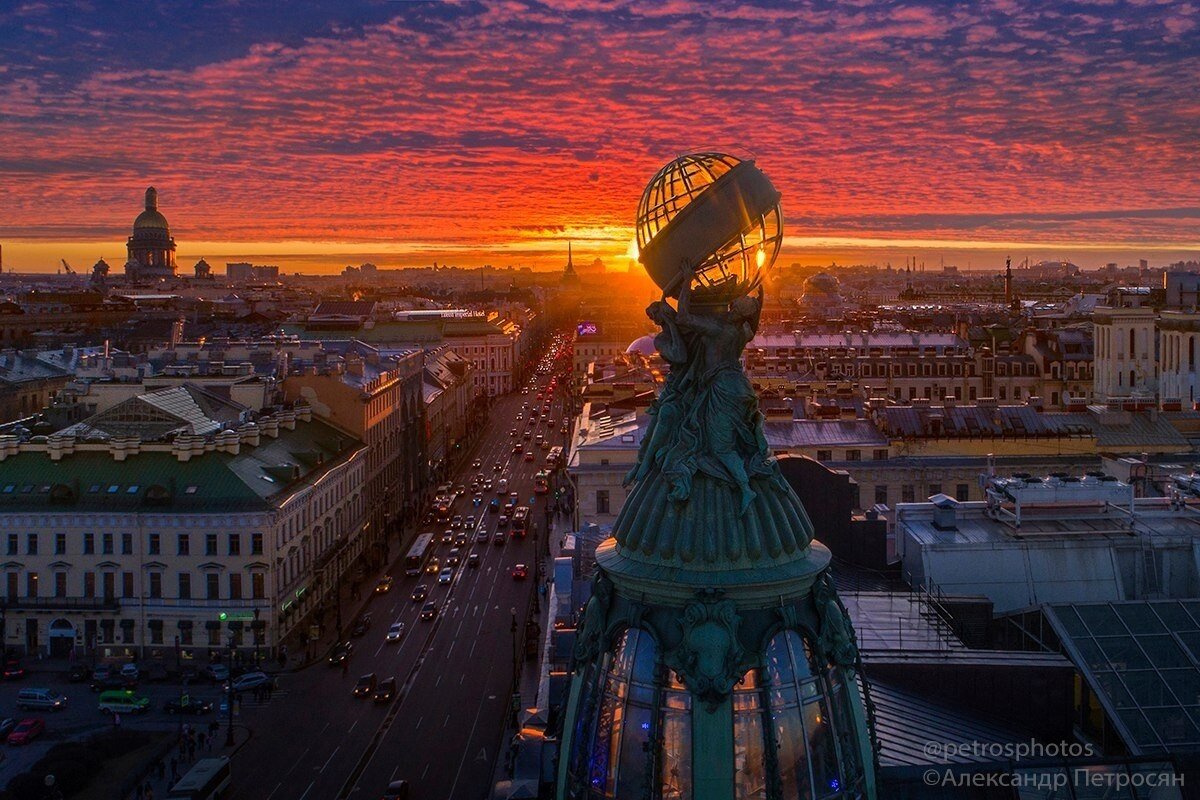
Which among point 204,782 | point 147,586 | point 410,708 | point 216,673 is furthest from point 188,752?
point 147,586

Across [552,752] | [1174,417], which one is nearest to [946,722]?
[552,752]

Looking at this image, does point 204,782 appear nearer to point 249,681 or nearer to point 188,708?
point 188,708

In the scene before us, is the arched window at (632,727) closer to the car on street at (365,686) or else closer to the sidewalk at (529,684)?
the sidewalk at (529,684)

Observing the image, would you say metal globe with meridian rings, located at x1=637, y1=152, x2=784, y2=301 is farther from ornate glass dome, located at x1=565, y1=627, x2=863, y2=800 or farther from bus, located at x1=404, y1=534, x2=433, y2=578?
bus, located at x1=404, y1=534, x2=433, y2=578

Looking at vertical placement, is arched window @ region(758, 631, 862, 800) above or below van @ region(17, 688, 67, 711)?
above

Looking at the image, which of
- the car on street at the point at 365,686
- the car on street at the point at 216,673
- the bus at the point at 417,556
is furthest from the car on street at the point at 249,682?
the bus at the point at 417,556

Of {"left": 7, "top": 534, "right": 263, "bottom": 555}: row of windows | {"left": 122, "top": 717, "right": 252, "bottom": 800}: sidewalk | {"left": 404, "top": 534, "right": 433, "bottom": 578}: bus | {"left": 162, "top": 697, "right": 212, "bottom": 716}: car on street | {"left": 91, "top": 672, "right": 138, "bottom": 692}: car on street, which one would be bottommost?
{"left": 122, "top": 717, "right": 252, "bottom": 800}: sidewalk

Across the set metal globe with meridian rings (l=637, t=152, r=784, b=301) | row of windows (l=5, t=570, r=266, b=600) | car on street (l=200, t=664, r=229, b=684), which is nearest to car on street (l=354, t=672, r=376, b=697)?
car on street (l=200, t=664, r=229, b=684)
